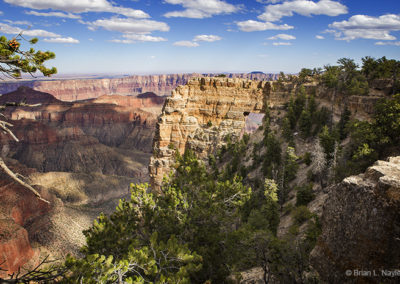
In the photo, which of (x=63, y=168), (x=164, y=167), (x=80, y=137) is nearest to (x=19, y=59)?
(x=164, y=167)

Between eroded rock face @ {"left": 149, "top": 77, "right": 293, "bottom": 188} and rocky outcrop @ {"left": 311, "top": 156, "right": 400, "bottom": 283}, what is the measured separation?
39629 mm

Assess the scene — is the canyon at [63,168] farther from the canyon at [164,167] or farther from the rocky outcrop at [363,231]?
the rocky outcrop at [363,231]

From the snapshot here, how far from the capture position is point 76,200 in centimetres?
7812

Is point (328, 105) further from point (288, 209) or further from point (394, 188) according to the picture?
point (394, 188)

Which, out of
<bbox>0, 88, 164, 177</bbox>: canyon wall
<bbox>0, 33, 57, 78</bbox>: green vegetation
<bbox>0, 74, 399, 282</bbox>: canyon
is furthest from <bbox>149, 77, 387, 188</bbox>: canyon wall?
<bbox>0, 88, 164, 177</bbox>: canyon wall

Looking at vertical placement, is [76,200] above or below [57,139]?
below

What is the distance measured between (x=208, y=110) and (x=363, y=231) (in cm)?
4449

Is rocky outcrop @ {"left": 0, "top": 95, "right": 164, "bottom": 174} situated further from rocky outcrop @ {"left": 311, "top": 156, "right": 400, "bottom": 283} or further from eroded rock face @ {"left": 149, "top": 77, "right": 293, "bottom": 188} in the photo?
rocky outcrop @ {"left": 311, "top": 156, "right": 400, "bottom": 283}

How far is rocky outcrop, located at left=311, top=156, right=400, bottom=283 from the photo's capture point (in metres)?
7.98

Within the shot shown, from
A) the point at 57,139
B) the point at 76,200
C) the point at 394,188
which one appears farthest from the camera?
the point at 57,139

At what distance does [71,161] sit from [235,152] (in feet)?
357

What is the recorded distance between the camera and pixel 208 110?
5184 cm

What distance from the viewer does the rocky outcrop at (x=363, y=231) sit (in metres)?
7.98

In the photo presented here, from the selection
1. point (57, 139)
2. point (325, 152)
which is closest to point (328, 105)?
point (325, 152)
